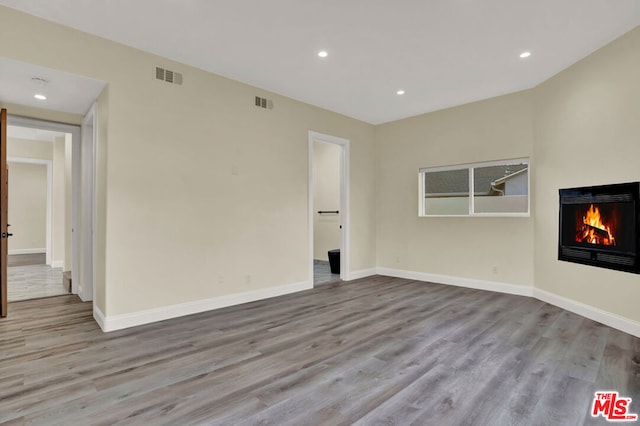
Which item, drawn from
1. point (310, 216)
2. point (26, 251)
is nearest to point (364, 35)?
point (310, 216)

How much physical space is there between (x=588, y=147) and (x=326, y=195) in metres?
5.17

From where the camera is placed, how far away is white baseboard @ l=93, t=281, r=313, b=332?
336cm

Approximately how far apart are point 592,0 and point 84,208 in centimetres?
611

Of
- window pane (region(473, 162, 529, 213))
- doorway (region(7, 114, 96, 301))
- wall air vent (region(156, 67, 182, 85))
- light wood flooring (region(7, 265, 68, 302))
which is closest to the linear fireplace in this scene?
window pane (region(473, 162, 529, 213))

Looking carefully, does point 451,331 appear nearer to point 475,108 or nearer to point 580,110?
point 580,110

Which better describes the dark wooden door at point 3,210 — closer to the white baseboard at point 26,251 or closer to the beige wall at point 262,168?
the beige wall at point 262,168

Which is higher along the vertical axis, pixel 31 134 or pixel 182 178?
pixel 31 134

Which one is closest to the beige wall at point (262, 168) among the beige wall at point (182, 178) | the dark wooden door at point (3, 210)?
the beige wall at point (182, 178)

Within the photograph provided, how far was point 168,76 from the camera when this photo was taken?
3.74 m

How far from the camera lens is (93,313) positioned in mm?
3854

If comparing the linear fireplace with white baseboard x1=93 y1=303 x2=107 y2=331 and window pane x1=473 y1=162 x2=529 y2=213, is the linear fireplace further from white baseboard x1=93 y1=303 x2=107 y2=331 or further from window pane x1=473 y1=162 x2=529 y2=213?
white baseboard x1=93 y1=303 x2=107 y2=331
